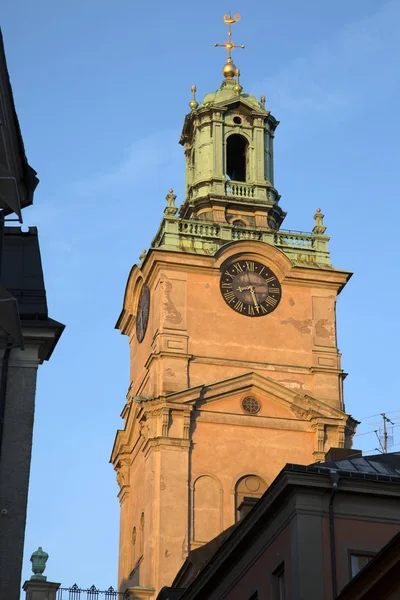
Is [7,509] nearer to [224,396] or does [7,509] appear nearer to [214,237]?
[224,396]

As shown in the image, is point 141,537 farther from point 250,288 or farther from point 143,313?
point 250,288

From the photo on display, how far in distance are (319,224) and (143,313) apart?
8624 millimetres

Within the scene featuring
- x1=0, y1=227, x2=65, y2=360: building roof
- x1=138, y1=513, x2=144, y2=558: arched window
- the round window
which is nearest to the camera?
x1=0, y1=227, x2=65, y2=360: building roof

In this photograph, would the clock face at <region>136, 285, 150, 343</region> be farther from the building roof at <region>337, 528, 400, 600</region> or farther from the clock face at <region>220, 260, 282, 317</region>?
the building roof at <region>337, 528, 400, 600</region>

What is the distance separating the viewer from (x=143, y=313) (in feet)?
204

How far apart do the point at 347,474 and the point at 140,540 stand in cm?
2867

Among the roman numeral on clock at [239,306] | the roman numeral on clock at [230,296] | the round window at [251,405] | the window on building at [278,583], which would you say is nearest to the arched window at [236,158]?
the roman numeral on clock at [230,296]

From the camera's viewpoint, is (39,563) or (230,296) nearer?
(39,563)

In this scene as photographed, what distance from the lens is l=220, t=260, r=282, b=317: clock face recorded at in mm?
59875

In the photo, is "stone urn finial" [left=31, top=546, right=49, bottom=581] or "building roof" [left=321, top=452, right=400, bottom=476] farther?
"stone urn finial" [left=31, top=546, right=49, bottom=581]

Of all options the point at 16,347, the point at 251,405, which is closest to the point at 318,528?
the point at 16,347

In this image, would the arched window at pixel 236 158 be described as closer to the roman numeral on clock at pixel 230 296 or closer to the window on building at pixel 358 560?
the roman numeral on clock at pixel 230 296

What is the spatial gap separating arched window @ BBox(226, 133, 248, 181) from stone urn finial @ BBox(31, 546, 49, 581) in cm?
3077

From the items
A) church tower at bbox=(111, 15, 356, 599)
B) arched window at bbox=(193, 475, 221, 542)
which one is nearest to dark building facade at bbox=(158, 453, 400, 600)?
church tower at bbox=(111, 15, 356, 599)
